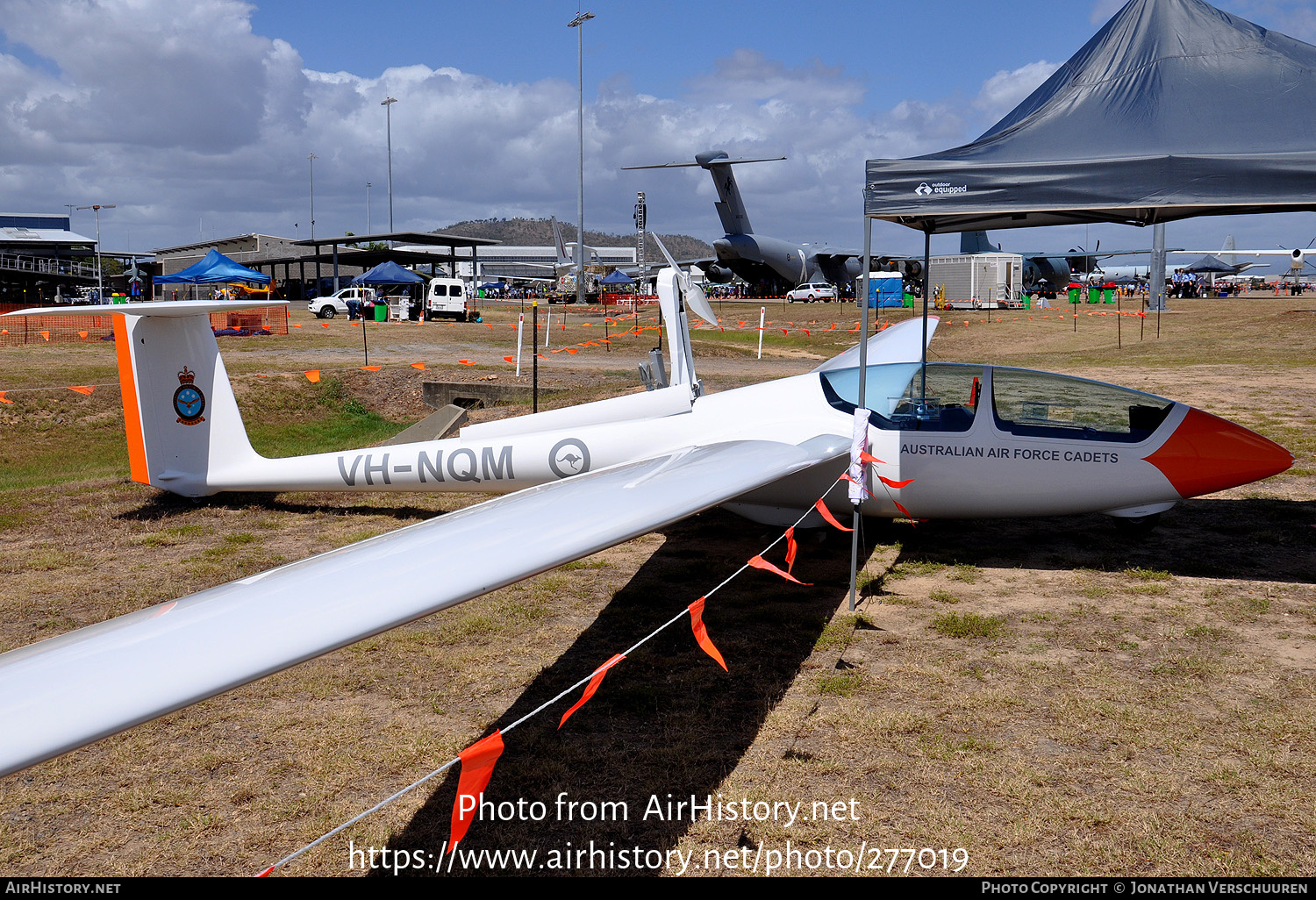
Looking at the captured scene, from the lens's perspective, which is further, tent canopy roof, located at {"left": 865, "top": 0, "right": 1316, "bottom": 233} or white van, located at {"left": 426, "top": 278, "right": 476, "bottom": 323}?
white van, located at {"left": 426, "top": 278, "right": 476, "bottom": 323}

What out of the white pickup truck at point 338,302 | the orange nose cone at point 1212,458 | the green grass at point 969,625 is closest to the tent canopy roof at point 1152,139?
the orange nose cone at point 1212,458

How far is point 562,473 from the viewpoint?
743 centimetres

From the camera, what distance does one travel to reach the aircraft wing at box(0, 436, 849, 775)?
7.83 feet

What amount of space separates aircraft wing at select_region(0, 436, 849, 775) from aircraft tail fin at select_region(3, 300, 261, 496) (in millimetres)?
5179

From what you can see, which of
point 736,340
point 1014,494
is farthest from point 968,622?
point 736,340

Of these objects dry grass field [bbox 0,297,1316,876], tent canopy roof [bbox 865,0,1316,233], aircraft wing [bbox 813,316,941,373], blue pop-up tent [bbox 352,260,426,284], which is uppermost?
blue pop-up tent [bbox 352,260,426,284]

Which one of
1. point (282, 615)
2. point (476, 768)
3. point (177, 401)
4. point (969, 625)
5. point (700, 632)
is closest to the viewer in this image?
point (476, 768)

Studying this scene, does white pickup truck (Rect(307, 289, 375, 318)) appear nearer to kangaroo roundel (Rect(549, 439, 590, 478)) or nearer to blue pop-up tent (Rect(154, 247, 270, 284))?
blue pop-up tent (Rect(154, 247, 270, 284))

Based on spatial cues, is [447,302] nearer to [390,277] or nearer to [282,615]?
[390,277]

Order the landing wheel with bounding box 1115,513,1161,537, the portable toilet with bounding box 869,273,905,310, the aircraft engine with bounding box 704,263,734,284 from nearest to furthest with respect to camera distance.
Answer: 1. the landing wheel with bounding box 1115,513,1161,537
2. the portable toilet with bounding box 869,273,905,310
3. the aircraft engine with bounding box 704,263,734,284

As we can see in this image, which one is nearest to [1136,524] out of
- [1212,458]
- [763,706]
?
[1212,458]

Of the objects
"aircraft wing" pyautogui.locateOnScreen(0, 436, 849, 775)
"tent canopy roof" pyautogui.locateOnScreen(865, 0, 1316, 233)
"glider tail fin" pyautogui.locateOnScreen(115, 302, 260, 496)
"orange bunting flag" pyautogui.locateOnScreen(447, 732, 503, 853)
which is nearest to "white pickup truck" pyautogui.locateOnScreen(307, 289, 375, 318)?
"glider tail fin" pyautogui.locateOnScreen(115, 302, 260, 496)

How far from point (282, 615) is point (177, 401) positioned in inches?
252
